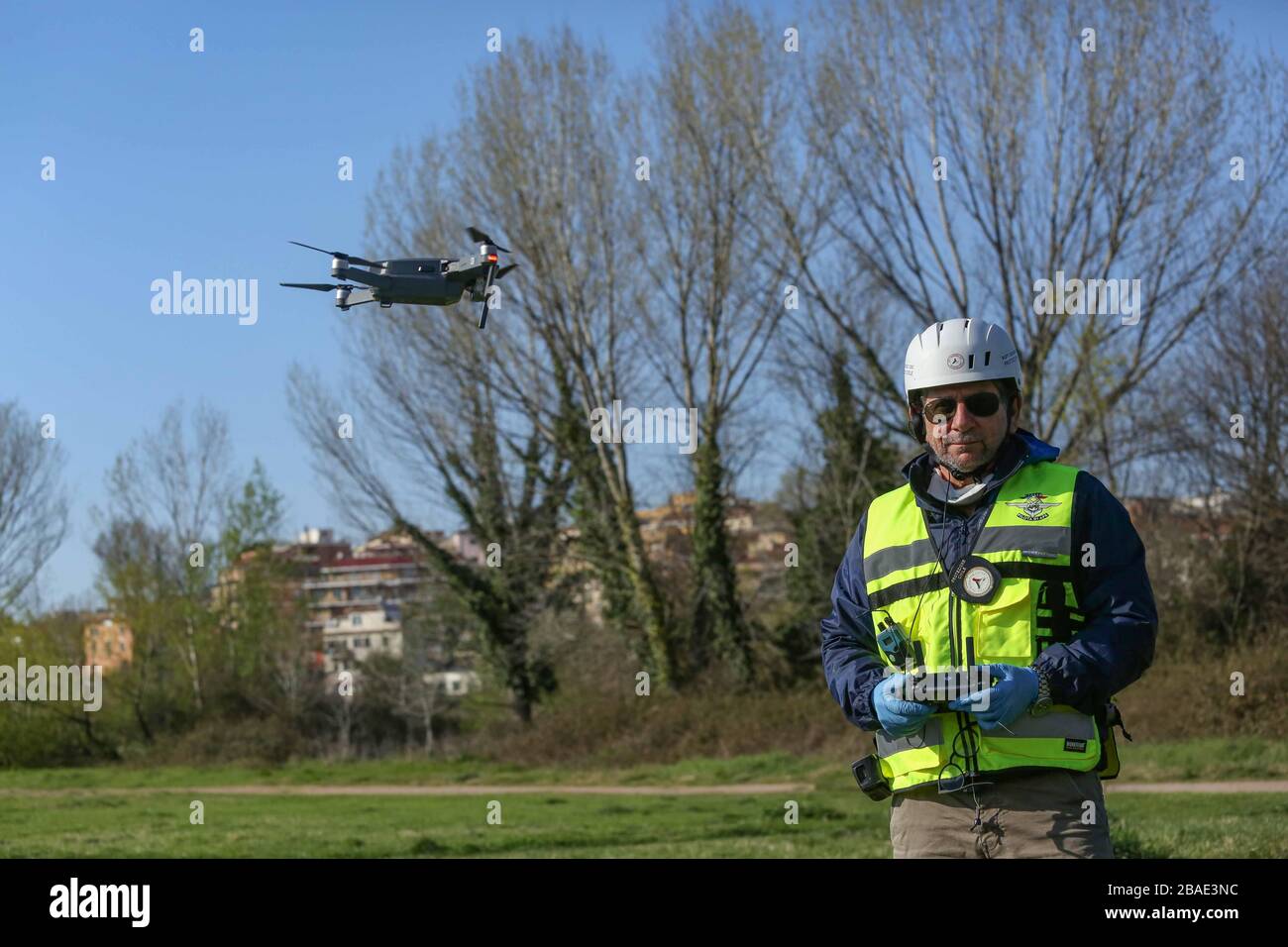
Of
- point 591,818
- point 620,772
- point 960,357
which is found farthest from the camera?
point 620,772

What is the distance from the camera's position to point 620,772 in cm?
2931

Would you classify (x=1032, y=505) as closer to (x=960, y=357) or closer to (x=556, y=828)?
(x=960, y=357)

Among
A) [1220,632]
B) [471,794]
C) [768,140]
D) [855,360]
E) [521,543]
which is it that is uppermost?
[768,140]

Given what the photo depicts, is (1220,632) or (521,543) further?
(521,543)

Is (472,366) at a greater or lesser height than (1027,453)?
greater

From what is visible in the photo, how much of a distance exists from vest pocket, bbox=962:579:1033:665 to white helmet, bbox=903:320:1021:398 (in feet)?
1.90

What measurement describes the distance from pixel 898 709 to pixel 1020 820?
0.42 m

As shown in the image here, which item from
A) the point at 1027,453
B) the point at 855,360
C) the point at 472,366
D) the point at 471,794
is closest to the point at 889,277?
the point at 855,360

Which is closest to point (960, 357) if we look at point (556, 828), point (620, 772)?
point (556, 828)

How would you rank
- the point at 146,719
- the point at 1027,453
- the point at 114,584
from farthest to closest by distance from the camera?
1. the point at 114,584
2. the point at 146,719
3. the point at 1027,453
